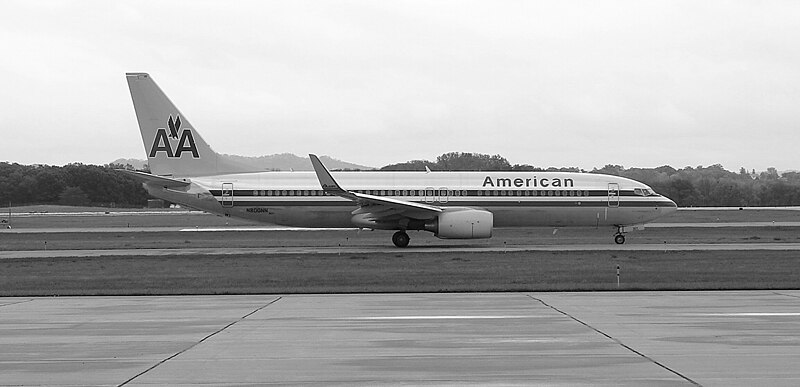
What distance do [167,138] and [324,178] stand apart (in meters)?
7.73

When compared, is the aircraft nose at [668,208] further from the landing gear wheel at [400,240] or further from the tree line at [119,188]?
the tree line at [119,188]

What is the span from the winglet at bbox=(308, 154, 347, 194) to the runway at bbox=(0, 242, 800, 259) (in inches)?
92.5

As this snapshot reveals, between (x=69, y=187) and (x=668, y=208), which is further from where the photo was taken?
(x=69, y=187)

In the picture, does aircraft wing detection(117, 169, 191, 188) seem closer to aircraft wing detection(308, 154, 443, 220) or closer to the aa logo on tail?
the aa logo on tail

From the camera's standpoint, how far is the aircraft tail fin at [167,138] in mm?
37281

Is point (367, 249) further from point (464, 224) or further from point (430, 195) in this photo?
point (430, 195)

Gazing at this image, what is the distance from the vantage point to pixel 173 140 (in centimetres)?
3778

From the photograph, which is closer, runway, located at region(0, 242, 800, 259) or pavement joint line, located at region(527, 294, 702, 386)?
pavement joint line, located at region(527, 294, 702, 386)

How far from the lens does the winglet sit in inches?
1350

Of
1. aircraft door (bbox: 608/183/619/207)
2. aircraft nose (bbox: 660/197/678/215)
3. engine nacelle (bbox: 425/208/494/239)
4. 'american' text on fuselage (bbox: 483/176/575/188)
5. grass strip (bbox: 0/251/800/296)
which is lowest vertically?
grass strip (bbox: 0/251/800/296)

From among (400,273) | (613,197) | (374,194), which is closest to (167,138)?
(374,194)

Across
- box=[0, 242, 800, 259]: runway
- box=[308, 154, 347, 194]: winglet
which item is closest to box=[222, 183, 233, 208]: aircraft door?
box=[0, 242, 800, 259]: runway

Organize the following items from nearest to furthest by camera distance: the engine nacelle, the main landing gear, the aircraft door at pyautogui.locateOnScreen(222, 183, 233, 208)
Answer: the engine nacelle
the aircraft door at pyautogui.locateOnScreen(222, 183, 233, 208)
the main landing gear

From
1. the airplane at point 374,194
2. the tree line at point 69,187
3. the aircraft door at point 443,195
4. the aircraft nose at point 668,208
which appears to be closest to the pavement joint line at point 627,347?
the airplane at point 374,194
